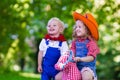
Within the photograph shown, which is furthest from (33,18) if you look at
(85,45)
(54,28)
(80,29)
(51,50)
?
(85,45)

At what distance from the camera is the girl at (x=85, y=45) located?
18.9 feet

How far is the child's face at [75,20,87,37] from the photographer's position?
596 centimetres

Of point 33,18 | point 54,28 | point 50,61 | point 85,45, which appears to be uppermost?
point 33,18

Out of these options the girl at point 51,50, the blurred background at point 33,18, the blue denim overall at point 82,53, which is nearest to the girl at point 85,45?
the blue denim overall at point 82,53

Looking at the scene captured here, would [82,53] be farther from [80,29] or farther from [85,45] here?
[80,29]

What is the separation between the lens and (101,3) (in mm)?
11727

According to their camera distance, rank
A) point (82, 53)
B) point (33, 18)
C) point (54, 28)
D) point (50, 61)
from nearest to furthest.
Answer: point (82, 53), point (50, 61), point (54, 28), point (33, 18)

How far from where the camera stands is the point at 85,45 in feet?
19.4

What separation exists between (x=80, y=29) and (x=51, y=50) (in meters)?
0.53

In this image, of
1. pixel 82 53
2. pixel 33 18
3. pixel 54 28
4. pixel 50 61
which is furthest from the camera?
pixel 33 18

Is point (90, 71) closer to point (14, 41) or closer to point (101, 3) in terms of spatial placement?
point (101, 3)

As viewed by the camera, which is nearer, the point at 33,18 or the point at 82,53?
the point at 82,53

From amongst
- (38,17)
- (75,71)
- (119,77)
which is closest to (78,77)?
(75,71)

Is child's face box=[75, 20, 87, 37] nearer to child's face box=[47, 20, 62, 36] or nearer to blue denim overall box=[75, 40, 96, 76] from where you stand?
blue denim overall box=[75, 40, 96, 76]
